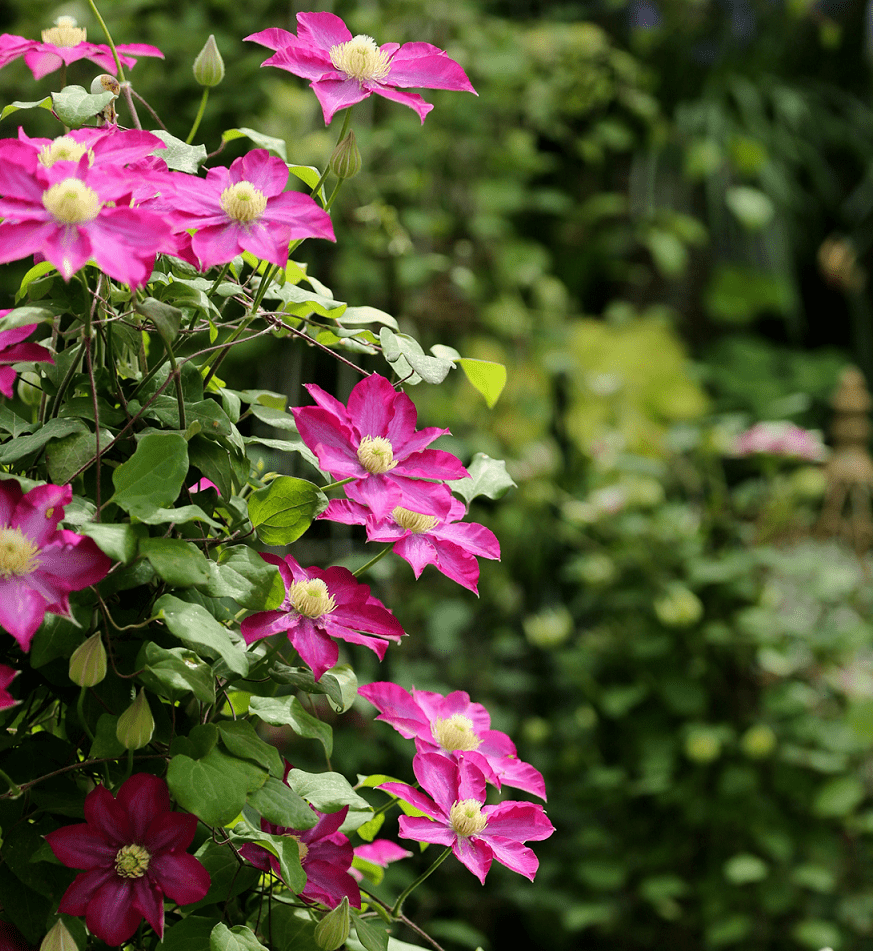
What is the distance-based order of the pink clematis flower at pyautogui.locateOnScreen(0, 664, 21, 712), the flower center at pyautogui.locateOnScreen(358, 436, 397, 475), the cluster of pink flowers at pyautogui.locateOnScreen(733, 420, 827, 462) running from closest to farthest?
the pink clematis flower at pyautogui.locateOnScreen(0, 664, 21, 712) < the flower center at pyautogui.locateOnScreen(358, 436, 397, 475) < the cluster of pink flowers at pyautogui.locateOnScreen(733, 420, 827, 462)

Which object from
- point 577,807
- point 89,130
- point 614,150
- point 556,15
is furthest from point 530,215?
point 89,130

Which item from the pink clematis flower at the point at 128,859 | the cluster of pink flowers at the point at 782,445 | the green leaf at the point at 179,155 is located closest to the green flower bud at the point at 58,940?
the pink clematis flower at the point at 128,859

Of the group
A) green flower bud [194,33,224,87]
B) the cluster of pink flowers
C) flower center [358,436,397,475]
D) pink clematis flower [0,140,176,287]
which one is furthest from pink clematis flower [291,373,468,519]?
the cluster of pink flowers

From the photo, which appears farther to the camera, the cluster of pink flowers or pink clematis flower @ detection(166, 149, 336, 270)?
the cluster of pink flowers

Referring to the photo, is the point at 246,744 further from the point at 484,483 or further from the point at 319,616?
the point at 484,483

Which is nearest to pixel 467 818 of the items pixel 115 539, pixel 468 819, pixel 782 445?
pixel 468 819

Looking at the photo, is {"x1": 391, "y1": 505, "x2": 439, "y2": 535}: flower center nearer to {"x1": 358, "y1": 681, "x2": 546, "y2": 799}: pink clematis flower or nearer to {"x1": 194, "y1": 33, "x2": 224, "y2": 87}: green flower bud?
{"x1": 358, "y1": 681, "x2": 546, "y2": 799}: pink clematis flower

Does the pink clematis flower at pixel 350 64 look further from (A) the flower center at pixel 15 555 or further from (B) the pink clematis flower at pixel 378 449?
(A) the flower center at pixel 15 555

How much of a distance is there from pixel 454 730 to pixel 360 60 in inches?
13.9

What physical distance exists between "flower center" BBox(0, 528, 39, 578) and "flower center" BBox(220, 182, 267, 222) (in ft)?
0.55

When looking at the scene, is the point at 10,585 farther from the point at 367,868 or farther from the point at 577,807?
the point at 577,807

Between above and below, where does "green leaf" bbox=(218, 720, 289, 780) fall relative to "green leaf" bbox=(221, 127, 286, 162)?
below

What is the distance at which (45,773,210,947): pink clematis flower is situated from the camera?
407 mm

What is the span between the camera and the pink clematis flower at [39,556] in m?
0.36
